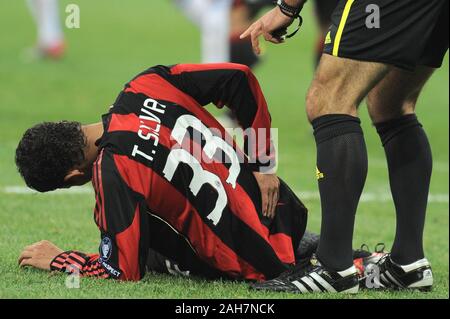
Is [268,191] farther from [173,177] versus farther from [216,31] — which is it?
[216,31]

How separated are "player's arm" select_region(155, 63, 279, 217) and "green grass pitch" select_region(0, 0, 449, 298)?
19.5 inches

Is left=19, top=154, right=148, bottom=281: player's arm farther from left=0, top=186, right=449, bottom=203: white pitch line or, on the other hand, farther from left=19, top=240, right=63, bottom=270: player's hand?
left=0, top=186, right=449, bottom=203: white pitch line

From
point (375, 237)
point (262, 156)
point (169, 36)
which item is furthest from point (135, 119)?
point (169, 36)

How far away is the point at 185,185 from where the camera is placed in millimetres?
4273

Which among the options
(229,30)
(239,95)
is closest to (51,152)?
(239,95)

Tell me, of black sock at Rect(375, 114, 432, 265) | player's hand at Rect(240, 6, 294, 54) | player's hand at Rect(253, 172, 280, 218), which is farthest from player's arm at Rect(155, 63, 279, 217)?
black sock at Rect(375, 114, 432, 265)

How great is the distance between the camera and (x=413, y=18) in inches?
157

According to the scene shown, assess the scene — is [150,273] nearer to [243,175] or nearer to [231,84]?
[243,175]

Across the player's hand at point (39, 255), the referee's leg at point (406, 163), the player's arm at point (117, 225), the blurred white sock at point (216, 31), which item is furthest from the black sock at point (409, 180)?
the blurred white sock at point (216, 31)

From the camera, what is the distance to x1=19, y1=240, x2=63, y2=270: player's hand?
4.42 m

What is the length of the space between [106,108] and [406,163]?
722 cm

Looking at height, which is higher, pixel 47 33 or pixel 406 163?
pixel 406 163
